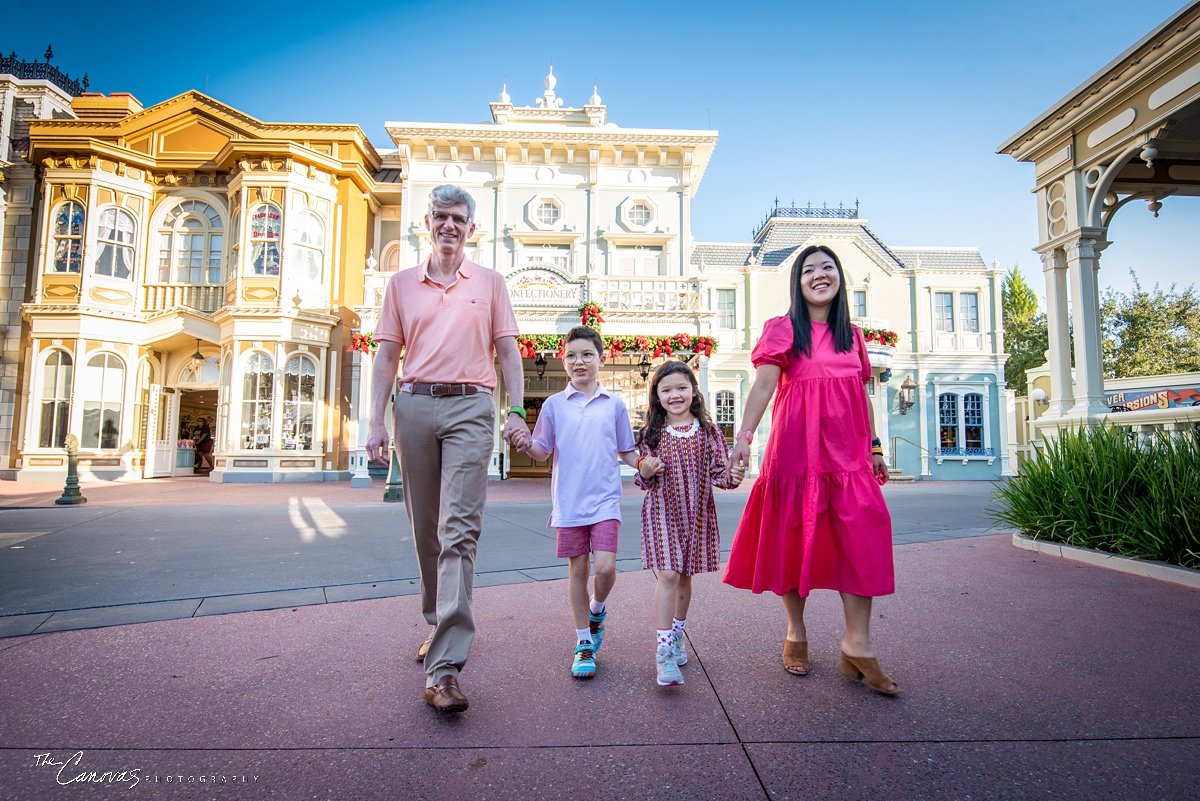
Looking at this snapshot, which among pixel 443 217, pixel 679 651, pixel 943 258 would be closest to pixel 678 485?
pixel 679 651

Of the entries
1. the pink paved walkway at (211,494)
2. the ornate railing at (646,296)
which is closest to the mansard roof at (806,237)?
the ornate railing at (646,296)

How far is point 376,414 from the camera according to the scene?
113 inches

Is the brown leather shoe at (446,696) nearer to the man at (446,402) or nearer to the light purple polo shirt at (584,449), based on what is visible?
the man at (446,402)

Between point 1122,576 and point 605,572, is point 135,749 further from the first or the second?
point 1122,576

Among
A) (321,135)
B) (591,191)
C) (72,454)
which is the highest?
(321,135)

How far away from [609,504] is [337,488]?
1162cm

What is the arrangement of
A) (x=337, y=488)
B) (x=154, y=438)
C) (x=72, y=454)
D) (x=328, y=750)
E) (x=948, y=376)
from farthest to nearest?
(x=948, y=376) < (x=154, y=438) < (x=337, y=488) < (x=72, y=454) < (x=328, y=750)

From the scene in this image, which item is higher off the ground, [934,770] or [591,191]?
[591,191]

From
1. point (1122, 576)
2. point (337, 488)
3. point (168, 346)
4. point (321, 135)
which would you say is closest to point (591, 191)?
point (321, 135)

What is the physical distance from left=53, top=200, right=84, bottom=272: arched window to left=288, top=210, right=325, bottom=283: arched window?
4.94 metres

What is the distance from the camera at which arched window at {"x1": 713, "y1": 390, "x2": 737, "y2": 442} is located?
789 inches

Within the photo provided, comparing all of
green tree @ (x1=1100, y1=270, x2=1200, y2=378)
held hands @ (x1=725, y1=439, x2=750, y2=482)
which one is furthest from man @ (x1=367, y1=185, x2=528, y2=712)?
green tree @ (x1=1100, y1=270, x2=1200, y2=378)

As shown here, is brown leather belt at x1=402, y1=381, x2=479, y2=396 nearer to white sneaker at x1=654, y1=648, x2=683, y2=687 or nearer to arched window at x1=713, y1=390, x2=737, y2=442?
white sneaker at x1=654, y1=648, x2=683, y2=687

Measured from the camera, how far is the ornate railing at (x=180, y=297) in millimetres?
15891
